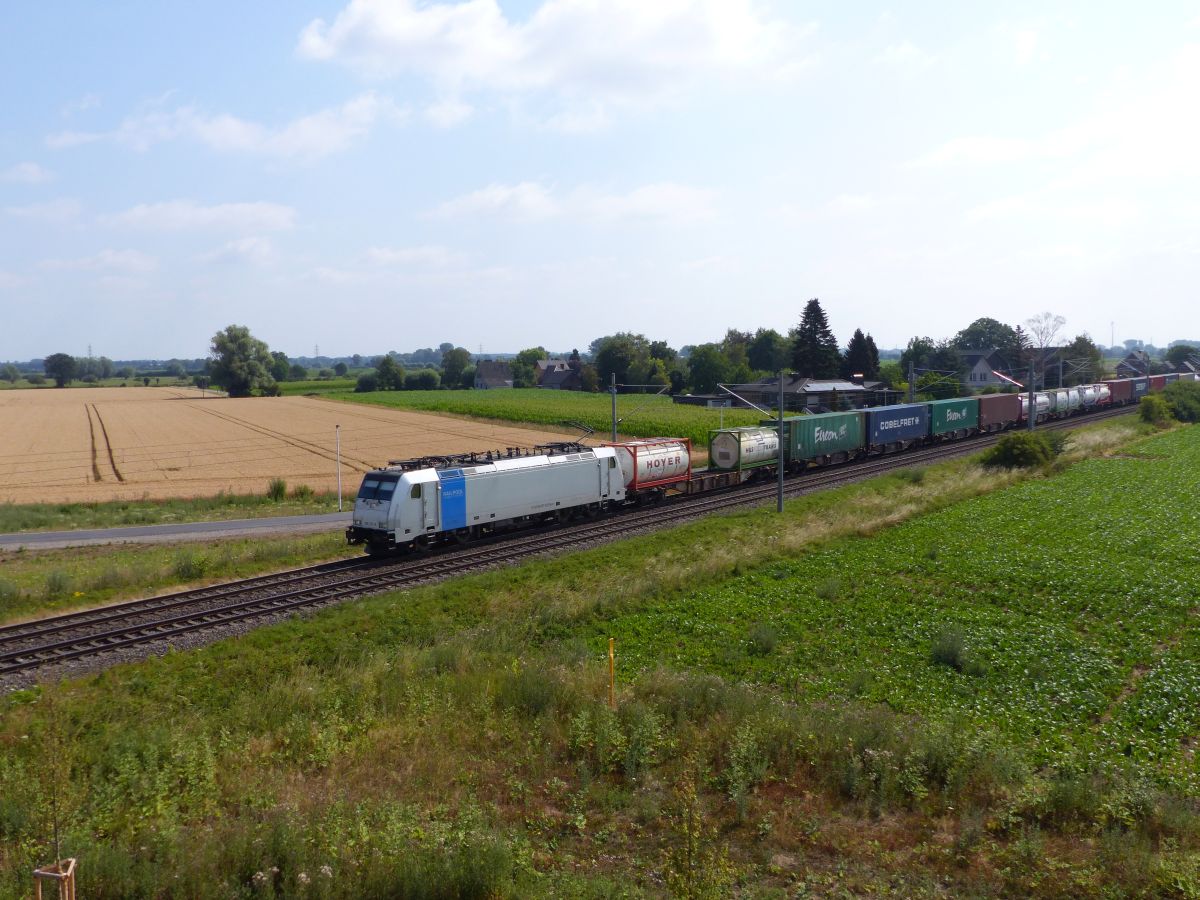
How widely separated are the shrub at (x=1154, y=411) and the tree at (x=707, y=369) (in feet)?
195

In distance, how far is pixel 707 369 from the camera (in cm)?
12631

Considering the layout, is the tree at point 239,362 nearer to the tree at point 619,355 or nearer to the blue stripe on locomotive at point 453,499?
the tree at point 619,355

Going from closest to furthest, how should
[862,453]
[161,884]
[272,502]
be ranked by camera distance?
[161,884] → [272,502] → [862,453]

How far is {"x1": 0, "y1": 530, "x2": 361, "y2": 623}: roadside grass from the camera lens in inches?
936

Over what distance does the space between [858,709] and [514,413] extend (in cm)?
8561

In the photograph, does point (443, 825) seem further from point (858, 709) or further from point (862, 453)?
point (862, 453)

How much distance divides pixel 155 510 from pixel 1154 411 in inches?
2907

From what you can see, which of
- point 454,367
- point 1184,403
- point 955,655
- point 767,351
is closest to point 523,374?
point 454,367

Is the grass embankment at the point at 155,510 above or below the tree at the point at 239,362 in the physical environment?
below

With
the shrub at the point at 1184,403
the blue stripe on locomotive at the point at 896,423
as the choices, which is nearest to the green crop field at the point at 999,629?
the blue stripe on locomotive at the point at 896,423

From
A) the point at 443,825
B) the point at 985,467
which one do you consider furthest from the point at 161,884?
the point at 985,467

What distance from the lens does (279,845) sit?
10.2 meters

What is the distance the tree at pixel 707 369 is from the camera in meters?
125

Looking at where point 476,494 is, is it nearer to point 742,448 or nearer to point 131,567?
point 131,567
